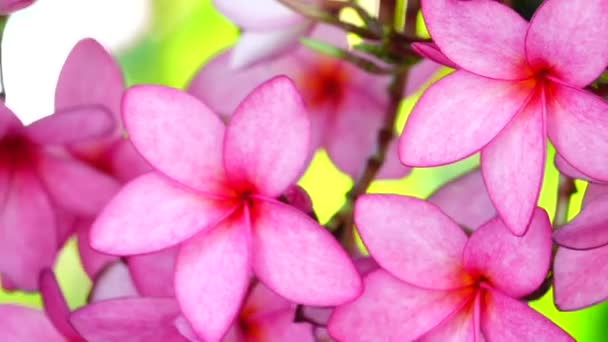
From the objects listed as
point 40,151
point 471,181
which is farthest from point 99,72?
point 471,181

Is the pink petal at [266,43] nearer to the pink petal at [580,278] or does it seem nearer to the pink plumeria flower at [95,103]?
Answer: the pink plumeria flower at [95,103]

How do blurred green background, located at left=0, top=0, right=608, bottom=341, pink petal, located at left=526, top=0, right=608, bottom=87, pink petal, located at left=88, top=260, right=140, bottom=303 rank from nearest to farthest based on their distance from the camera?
pink petal, located at left=526, top=0, right=608, bottom=87
pink petal, located at left=88, top=260, right=140, bottom=303
blurred green background, located at left=0, top=0, right=608, bottom=341

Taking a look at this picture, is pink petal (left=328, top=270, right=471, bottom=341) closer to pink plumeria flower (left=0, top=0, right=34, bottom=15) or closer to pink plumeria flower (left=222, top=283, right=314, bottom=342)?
pink plumeria flower (left=222, top=283, right=314, bottom=342)

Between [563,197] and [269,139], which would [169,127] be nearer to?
[269,139]

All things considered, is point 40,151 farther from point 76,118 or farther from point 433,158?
point 433,158

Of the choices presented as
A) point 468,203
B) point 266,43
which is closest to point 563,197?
point 468,203

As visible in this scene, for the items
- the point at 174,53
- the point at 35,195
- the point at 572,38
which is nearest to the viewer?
the point at 572,38

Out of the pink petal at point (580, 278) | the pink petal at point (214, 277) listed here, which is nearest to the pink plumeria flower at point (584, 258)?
the pink petal at point (580, 278)

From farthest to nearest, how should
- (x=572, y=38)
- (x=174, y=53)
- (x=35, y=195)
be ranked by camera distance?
(x=174, y=53) → (x=35, y=195) → (x=572, y=38)

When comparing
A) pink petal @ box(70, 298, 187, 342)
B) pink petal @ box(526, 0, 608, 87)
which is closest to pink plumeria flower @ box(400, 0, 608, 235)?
pink petal @ box(526, 0, 608, 87)
